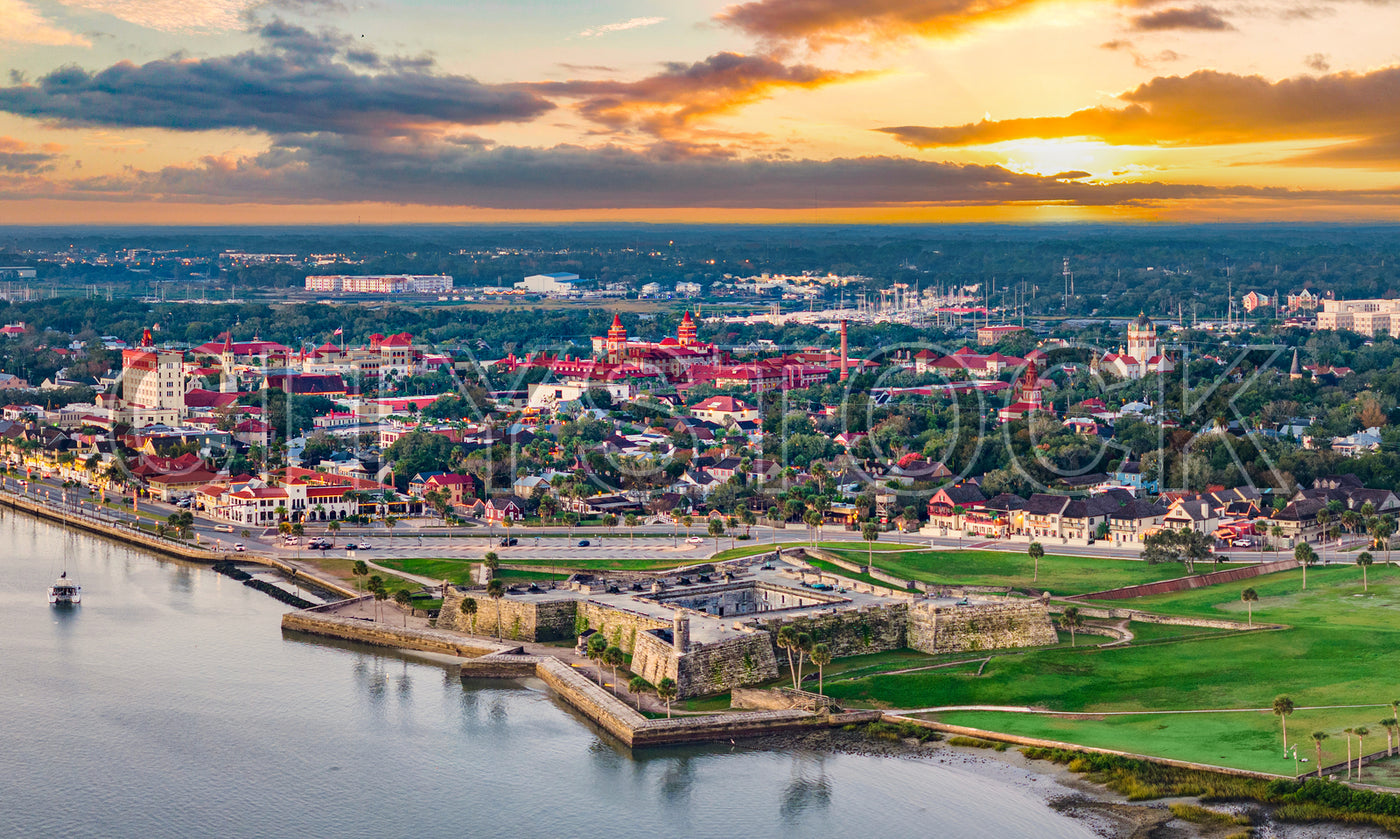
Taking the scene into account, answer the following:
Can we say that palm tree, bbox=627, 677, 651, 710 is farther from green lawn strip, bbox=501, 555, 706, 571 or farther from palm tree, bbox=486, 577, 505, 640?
green lawn strip, bbox=501, 555, 706, 571

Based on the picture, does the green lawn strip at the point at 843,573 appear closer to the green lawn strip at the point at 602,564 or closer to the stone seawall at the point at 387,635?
the green lawn strip at the point at 602,564

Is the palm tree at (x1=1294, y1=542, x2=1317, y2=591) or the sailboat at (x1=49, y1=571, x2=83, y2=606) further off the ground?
the palm tree at (x1=1294, y1=542, x2=1317, y2=591)

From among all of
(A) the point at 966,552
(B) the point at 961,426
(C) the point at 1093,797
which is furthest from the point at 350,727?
(B) the point at 961,426

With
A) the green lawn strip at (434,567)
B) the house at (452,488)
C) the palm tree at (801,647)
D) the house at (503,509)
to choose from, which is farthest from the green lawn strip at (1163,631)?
the house at (452,488)

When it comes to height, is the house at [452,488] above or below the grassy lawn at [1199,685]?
above

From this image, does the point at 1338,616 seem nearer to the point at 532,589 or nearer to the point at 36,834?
the point at 532,589

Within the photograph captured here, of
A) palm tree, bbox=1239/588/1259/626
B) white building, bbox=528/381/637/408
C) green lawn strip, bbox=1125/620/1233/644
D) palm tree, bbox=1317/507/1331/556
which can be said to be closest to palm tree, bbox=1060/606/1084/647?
green lawn strip, bbox=1125/620/1233/644

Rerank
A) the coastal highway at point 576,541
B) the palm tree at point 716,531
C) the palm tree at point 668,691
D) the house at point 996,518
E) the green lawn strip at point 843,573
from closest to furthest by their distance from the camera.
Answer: the palm tree at point 668,691, the green lawn strip at point 843,573, the coastal highway at point 576,541, the palm tree at point 716,531, the house at point 996,518

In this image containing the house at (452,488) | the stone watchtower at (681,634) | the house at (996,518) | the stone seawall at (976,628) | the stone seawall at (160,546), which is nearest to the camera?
the stone watchtower at (681,634)
